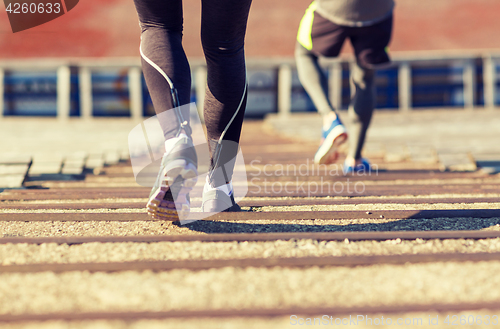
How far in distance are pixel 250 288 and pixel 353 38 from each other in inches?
61.0

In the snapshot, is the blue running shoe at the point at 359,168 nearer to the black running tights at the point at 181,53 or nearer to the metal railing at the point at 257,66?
the black running tights at the point at 181,53

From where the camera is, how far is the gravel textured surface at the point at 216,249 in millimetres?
1061

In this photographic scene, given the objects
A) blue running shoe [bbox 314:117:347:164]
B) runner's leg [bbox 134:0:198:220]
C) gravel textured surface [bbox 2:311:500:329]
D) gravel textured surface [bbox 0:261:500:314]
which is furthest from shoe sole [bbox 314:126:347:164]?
gravel textured surface [bbox 2:311:500:329]

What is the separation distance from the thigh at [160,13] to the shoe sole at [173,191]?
0.40 metres

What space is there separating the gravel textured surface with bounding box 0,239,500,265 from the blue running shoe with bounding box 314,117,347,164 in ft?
2.69

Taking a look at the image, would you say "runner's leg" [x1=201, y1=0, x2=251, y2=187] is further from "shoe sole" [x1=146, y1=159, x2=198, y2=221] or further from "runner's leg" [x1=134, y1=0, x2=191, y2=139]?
"shoe sole" [x1=146, y1=159, x2=198, y2=221]

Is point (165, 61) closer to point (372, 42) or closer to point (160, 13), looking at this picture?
point (160, 13)

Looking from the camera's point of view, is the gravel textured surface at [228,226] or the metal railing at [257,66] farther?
the metal railing at [257,66]

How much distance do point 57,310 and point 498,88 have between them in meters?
8.94

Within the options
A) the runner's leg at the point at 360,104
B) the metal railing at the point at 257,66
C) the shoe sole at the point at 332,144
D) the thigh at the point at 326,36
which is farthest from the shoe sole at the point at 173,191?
the metal railing at the point at 257,66

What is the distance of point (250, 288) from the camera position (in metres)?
0.89

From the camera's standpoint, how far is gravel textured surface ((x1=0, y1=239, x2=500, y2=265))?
1.06m

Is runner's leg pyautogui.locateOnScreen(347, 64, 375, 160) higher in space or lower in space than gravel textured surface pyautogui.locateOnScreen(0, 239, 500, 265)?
higher

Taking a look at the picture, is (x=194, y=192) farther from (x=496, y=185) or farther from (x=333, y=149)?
(x=496, y=185)
